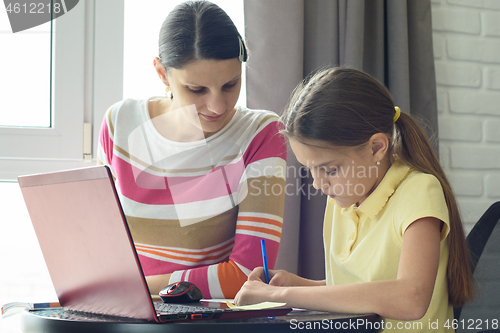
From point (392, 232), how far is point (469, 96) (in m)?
1.10

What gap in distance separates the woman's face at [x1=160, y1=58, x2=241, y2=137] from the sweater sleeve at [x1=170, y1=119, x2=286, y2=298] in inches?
4.8

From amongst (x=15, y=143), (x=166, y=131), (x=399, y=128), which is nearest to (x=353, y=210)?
(x=399, y=128)

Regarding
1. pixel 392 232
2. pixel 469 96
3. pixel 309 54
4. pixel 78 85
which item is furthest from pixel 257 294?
pixel 469 96

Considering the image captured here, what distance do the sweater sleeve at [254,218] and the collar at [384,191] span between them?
0.25m

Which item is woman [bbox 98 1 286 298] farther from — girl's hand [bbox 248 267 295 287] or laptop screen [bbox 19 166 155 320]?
laptop screen [bbox 19 166 155 320]

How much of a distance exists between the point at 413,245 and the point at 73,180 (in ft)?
1.73

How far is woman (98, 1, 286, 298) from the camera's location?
3.36 feet

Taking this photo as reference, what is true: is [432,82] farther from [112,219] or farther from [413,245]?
[112,219]

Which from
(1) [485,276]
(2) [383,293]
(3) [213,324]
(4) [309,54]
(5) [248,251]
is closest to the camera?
(3) [213,324]

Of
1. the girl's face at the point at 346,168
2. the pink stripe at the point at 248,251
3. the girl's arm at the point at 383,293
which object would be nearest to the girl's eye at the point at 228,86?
the girl's face at the point at 346,168

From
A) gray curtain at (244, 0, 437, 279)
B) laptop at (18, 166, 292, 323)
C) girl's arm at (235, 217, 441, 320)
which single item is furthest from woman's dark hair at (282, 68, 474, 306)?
gray curtain at (244, 0, 437, 279)

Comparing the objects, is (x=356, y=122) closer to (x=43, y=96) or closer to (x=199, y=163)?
(x=199, y=163)

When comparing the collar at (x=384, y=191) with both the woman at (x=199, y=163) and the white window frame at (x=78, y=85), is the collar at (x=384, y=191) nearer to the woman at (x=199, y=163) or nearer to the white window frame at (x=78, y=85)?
the woman at (x=199, y=163)

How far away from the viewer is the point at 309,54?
4.99ft
